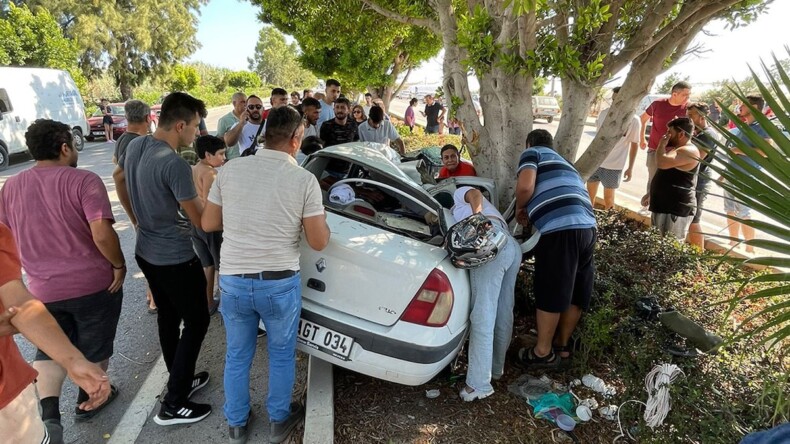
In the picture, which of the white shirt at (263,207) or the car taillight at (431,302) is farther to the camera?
the car taillight at (431,302)

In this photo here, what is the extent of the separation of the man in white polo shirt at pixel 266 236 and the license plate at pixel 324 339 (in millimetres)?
158

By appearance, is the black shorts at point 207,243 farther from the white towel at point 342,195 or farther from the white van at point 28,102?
the white van at point 28,102

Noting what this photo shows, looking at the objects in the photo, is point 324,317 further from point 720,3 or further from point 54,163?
point 720,3

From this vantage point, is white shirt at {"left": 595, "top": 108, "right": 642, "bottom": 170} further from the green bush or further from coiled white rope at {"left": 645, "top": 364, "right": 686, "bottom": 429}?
coiled white rope at {"left": 645, "top": 364, "right": 686, "bottom": 429}

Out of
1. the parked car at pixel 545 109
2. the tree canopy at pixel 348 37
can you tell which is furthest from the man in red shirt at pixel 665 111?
the parked car at pixel 545 109

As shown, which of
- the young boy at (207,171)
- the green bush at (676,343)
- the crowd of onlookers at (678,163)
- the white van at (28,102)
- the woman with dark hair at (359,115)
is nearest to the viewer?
the green bush at (676,343)

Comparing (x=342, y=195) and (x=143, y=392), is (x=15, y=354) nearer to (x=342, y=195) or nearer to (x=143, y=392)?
(x=143, y=392)

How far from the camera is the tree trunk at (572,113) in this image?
3.84 meters

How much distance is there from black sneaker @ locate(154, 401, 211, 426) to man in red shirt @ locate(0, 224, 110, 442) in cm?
123

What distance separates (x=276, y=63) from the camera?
96688 mm

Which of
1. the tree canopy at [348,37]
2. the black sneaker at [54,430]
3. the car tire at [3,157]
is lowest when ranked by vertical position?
the car tire at [3,157]

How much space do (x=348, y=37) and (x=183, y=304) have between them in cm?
767

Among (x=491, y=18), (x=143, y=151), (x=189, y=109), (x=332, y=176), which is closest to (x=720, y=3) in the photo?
(x=491, y=18)

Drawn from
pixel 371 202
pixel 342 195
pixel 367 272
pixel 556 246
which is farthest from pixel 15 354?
pixel 556 246
